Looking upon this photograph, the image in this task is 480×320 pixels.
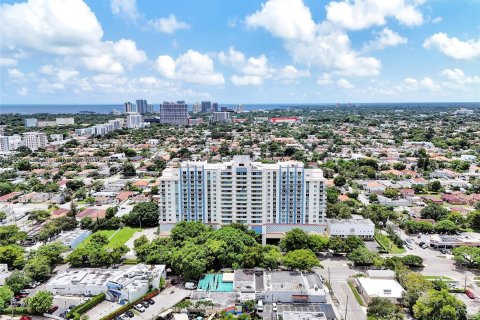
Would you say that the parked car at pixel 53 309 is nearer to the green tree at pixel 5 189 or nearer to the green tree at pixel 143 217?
the green tree at pixel 143 217

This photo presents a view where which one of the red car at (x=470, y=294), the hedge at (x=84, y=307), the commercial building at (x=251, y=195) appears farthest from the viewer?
the commercial building at (x=251, y=195)

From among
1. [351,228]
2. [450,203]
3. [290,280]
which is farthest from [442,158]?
[290,280]

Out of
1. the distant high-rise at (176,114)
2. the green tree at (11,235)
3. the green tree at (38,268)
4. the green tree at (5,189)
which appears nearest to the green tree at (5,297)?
the green tree at (38,268)

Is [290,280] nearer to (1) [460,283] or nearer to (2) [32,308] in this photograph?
(1) [460,283]

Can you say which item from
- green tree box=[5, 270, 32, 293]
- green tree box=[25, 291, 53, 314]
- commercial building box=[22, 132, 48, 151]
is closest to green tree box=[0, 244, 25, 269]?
green tree box=[5, 270, 32, 293]

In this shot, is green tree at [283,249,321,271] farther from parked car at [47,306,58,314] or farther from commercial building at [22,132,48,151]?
commercial building at [22,132,48,151]

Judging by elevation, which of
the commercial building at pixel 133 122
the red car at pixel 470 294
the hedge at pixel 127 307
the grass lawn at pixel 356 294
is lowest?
the grass lawn at pixel 356 294
